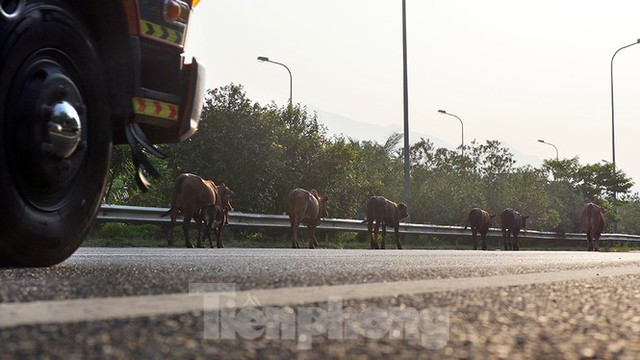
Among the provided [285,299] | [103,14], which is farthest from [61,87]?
[285,299]

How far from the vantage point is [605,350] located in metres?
2.43

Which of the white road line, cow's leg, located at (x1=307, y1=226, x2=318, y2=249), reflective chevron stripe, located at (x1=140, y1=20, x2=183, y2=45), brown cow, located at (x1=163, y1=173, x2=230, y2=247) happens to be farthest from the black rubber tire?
cow's leg, located at (x1=307, y1=226, x2=318, y2=249)

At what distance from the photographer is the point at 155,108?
5840 millimetres

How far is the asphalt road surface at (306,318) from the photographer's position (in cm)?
228

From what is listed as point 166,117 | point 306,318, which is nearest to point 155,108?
point 166,117

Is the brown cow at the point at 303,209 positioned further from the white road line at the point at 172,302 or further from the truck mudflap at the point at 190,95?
the white road line at the point at 172,302

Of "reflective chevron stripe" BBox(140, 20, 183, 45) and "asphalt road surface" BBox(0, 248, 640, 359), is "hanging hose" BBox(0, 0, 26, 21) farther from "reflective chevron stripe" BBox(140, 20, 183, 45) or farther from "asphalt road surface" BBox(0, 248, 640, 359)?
"asphalt road surface" BBox(0, 248, 640, 359)

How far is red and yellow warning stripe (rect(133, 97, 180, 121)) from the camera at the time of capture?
5.73m

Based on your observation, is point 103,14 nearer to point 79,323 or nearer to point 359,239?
point 79,323

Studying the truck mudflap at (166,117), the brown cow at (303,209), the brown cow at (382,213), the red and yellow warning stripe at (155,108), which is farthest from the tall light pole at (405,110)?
the red and yellow warning stripe at (155,108)

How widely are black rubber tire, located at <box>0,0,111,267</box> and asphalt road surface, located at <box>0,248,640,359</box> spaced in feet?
1.85

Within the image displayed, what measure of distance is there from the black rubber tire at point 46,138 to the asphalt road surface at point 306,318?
565mm

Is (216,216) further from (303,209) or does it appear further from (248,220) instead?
(303,209)

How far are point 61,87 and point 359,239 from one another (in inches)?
1212
